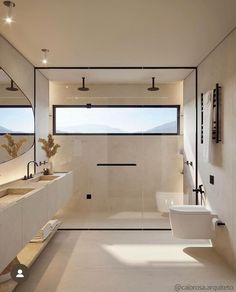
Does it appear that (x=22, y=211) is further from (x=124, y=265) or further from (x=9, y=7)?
(x=9, y=7)

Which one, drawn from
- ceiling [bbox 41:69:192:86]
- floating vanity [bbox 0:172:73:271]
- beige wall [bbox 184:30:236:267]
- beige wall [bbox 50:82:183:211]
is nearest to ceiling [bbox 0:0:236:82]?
beige wall [bbox 184:30:236:267]

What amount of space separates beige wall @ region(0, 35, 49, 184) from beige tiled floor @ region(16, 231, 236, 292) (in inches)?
42.0

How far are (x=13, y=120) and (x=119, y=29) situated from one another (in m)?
1.66

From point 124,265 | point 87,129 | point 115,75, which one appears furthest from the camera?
point 87,129

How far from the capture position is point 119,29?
2.96 m

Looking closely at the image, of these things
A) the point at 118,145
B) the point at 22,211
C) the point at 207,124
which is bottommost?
the point at 22,211

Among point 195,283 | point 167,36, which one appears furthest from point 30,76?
point 195,283

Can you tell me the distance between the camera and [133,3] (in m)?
2.41

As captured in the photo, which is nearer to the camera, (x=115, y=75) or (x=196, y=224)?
(x=196, y=224)

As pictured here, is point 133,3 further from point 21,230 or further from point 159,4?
point 21,230

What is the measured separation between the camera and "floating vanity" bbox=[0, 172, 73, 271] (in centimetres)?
200

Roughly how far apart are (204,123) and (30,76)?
2.56 meters
